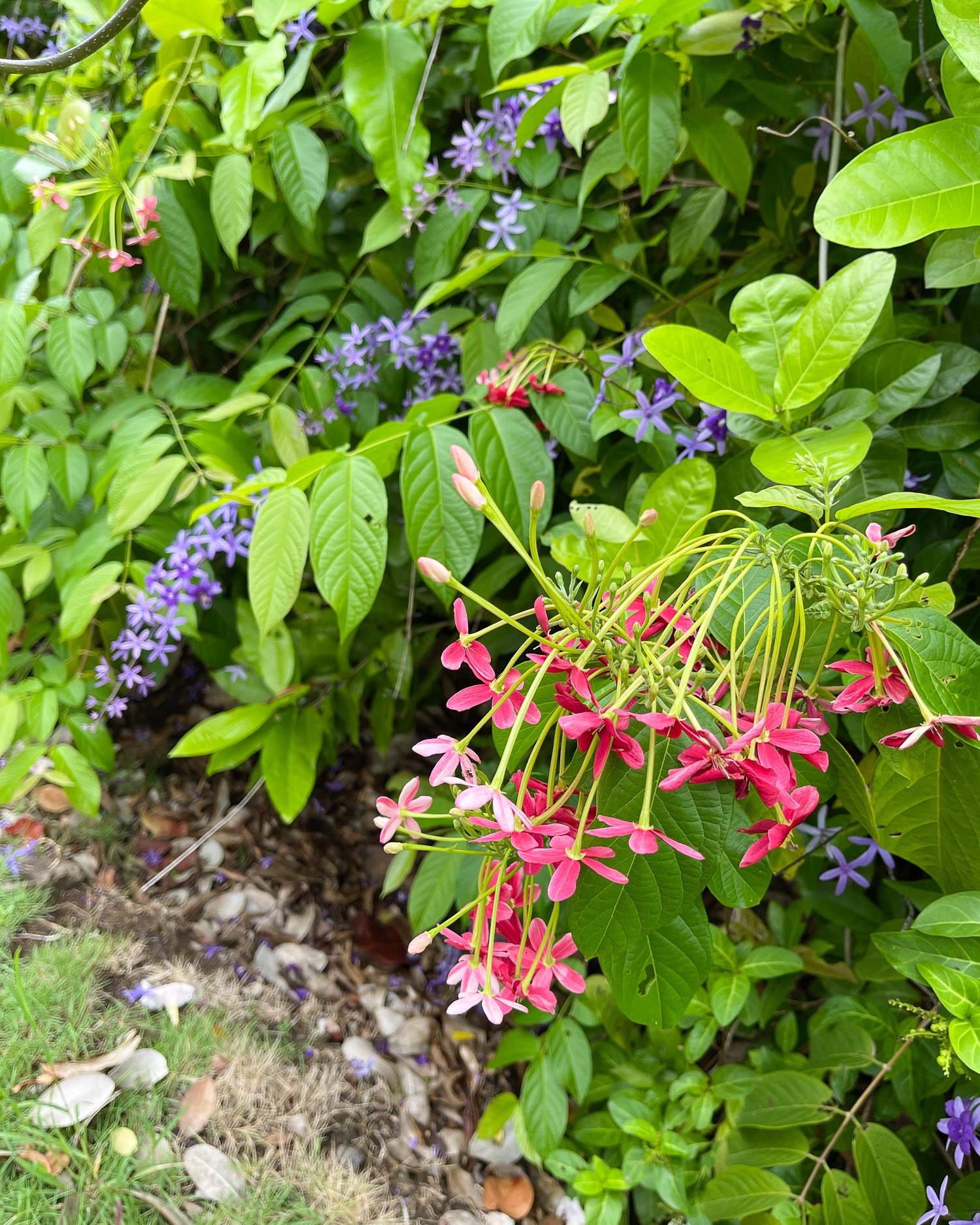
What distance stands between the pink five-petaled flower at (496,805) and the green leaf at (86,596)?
3.32ft

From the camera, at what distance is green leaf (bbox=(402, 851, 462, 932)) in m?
1.24

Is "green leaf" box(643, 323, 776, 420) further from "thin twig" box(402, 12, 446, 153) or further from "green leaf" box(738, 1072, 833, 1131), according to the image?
"green leaf" box(738, 1072, 833, 1131)

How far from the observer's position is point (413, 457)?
3.11 ft

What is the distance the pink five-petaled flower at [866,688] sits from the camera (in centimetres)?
52

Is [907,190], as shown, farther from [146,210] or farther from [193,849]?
[193,849]

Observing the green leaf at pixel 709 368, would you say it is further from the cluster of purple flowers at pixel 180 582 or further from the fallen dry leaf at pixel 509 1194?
the fallen dry leaf at pixel 509 1194

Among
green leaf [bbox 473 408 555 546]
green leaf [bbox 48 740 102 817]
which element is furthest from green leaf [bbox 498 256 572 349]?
green leaf [bbox 48 740 102 817]

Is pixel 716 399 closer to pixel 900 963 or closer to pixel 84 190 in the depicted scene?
pixel 900 963

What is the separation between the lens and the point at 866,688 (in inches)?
20.8

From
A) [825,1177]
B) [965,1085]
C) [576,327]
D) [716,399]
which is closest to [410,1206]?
[825,1177]

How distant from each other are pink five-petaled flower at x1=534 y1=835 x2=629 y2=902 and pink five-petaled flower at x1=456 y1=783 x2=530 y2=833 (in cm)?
3

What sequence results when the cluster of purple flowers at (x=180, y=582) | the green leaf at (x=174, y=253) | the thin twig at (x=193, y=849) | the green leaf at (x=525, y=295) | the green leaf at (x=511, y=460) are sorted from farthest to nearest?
the thin twig at (x=193, y=849), the green leaf at (x=174, y=253), the cluster of purple flowers at (x=180, y=582), the green leaf at (x=525, y=295), the green leaf at (x=511, y=460)

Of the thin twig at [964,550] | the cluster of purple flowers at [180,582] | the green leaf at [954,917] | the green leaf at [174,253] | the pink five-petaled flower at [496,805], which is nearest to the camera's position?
the pink five-petaled flower at [496,805]

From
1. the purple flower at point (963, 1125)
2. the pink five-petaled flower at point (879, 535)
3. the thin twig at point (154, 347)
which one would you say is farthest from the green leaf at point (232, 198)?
Answer: the purple flower at point (963, 1125)
